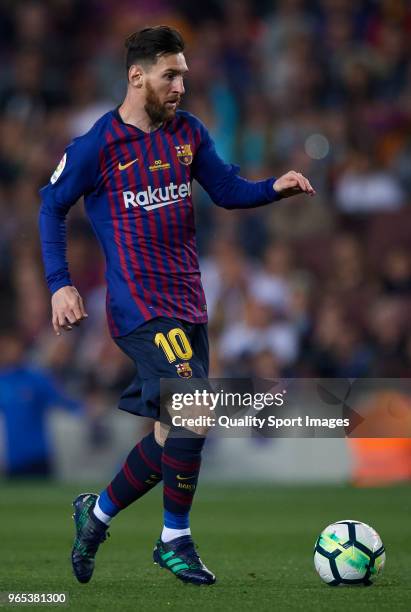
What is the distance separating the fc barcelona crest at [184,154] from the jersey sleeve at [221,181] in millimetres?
88

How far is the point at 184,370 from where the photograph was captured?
5406mm

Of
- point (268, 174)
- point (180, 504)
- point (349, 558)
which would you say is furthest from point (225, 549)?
point (268, 174)

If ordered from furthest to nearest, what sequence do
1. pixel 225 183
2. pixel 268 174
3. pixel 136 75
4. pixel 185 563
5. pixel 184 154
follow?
pixel 268 174
pixel 225 183
pixel 184 154
pixel 136 75
pixel 185 563

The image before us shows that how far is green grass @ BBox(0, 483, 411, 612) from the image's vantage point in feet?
16.6

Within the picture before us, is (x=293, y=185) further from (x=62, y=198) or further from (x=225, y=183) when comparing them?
(x=62, y=198)

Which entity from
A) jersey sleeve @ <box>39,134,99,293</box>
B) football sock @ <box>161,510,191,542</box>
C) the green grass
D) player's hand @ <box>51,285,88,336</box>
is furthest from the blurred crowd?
player's hand @ <box>51,285,88,336</box>

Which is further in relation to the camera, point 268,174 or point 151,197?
point 268,174

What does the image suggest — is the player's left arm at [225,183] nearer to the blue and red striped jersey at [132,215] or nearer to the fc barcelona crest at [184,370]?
the blue and red striped jersey at [132,215]

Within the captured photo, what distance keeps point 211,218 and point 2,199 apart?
2.60 meters

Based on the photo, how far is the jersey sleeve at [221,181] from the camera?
231 inches

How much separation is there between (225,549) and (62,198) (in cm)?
254

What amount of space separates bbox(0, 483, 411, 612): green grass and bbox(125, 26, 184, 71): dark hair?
2.24m

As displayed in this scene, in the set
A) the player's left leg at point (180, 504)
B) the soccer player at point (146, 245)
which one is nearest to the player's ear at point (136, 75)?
the soccer player at point (146, 245)

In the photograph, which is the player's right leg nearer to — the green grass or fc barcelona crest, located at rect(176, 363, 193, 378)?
the green grass
